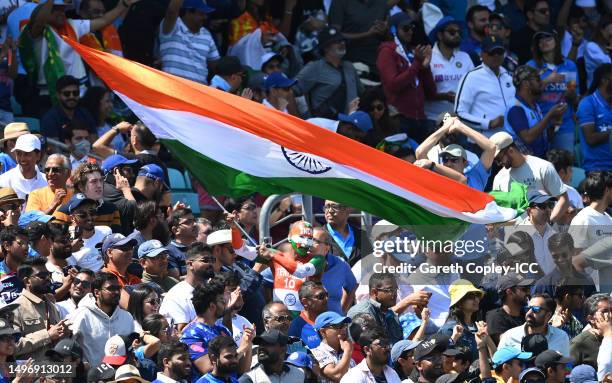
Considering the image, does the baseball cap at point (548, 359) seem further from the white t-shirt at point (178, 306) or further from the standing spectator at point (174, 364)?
the standing spectator at point (174, 364)

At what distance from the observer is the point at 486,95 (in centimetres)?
2027

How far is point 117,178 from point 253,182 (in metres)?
1.97

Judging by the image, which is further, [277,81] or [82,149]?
[277,81]

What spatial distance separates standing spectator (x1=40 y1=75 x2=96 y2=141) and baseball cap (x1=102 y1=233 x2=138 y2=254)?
3364mm

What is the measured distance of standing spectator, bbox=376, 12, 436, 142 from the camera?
68.4 ft

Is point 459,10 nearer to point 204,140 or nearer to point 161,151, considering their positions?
point 161,151

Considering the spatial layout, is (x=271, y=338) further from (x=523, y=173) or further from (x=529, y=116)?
(x=529, y=116)

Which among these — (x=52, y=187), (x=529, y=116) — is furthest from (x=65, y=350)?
(x=529, y=116)

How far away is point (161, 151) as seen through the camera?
62.5 ft

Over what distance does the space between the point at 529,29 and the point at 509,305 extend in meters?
7.68

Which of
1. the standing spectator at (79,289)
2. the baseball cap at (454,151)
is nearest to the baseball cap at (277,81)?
the baseball cap at (454,151)

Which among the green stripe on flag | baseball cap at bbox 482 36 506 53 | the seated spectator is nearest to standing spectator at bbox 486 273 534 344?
the green stripe on flag

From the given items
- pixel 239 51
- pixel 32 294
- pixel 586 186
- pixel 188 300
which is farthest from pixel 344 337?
pixel 239 51

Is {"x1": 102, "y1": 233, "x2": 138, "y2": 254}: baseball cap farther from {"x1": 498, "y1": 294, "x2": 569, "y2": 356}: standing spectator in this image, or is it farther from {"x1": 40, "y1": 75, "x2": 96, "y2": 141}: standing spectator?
{"x1": 40, "y1": 75, "x2": 96, "y2": 141}: standing spectator
